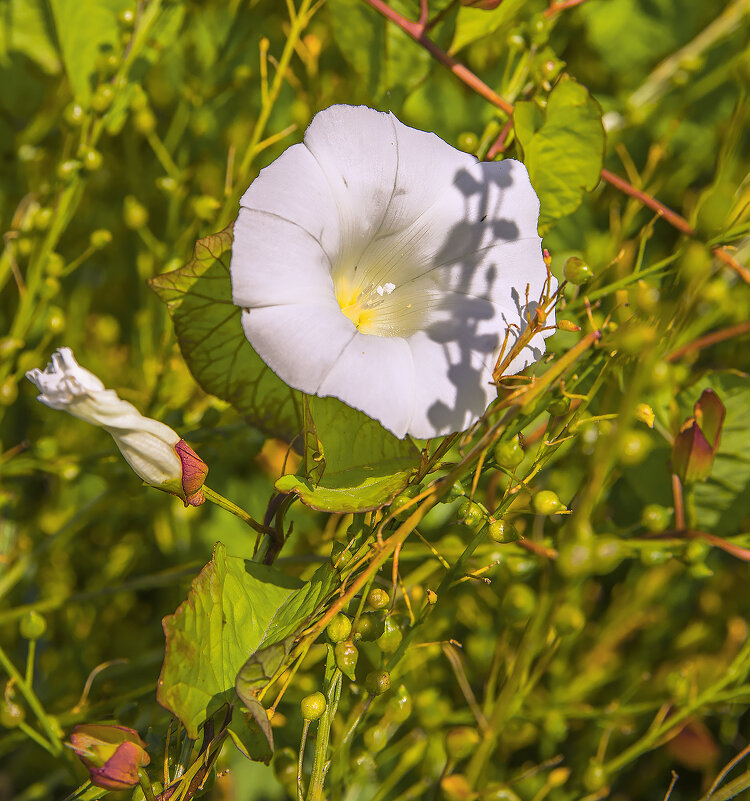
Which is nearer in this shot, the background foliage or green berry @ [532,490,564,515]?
green berry @ [532,490,564,515]

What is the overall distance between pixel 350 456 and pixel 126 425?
14cm

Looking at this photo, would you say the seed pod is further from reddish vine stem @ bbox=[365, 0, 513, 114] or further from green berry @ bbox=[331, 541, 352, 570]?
reddish vine stem @ bbox=[365, 0, 513, 114]

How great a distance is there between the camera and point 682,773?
2.85 feet

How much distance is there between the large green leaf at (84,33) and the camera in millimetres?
739

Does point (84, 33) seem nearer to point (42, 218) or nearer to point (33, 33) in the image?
point (33, 33)

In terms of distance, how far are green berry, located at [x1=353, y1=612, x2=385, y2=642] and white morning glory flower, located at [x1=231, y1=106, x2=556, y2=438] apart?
0.38 feet

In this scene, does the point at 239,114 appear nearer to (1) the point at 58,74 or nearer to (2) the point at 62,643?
(1) the point at 58,74

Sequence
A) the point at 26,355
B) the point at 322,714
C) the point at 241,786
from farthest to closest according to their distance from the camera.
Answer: the point at 241,786
the point at 26,355
the point at 322,714

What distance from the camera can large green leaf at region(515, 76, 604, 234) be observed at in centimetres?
54

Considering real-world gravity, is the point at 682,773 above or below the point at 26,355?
below

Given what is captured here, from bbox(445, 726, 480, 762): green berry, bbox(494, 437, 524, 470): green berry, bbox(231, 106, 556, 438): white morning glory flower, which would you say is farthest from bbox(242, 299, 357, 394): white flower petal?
bbox(445, 726, 480, 762): green berry

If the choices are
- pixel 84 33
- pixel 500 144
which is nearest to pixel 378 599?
pixel 500 144

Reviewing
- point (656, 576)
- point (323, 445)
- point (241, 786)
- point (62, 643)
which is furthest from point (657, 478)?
point (62, 643)

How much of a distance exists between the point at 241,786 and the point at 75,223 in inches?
24.8
